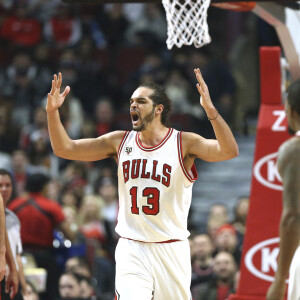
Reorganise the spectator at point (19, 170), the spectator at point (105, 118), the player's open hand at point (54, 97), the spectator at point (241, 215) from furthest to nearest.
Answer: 1. the spectator at point (105, 118)
2. the spectator at point (19, 170)
3. the spectator at point (241, 215)
4. the player's open hand at point (54, 97)

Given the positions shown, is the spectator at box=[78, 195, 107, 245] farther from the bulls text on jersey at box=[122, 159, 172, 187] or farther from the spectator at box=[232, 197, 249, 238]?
the bulls text on jersey at box=[122, 159, 172, 187]

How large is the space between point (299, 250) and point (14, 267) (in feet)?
10.7

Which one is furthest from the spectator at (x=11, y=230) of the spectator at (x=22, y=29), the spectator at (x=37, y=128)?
the spectator at (x=22, y=29)

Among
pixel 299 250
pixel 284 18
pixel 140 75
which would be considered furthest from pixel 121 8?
pixel 299 250

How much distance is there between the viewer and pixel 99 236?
39.3ft

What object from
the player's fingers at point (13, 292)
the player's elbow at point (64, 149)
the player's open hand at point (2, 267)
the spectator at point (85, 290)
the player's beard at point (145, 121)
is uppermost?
the player's beard at point (145, 121)

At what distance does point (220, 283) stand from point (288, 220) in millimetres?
5367

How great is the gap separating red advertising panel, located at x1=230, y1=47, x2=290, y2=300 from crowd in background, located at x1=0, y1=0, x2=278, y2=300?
173 centimetres

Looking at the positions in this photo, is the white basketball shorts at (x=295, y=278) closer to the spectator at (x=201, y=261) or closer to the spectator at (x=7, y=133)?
the spectator at (x=201, y=261)

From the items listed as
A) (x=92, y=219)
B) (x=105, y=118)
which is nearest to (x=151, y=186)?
(x=92, y=219)

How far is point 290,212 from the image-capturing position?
4543mm

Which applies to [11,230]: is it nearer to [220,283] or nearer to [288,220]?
[220,283]

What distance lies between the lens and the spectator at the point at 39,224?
10.1m

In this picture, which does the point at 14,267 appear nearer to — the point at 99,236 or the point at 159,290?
the point at 159,290
